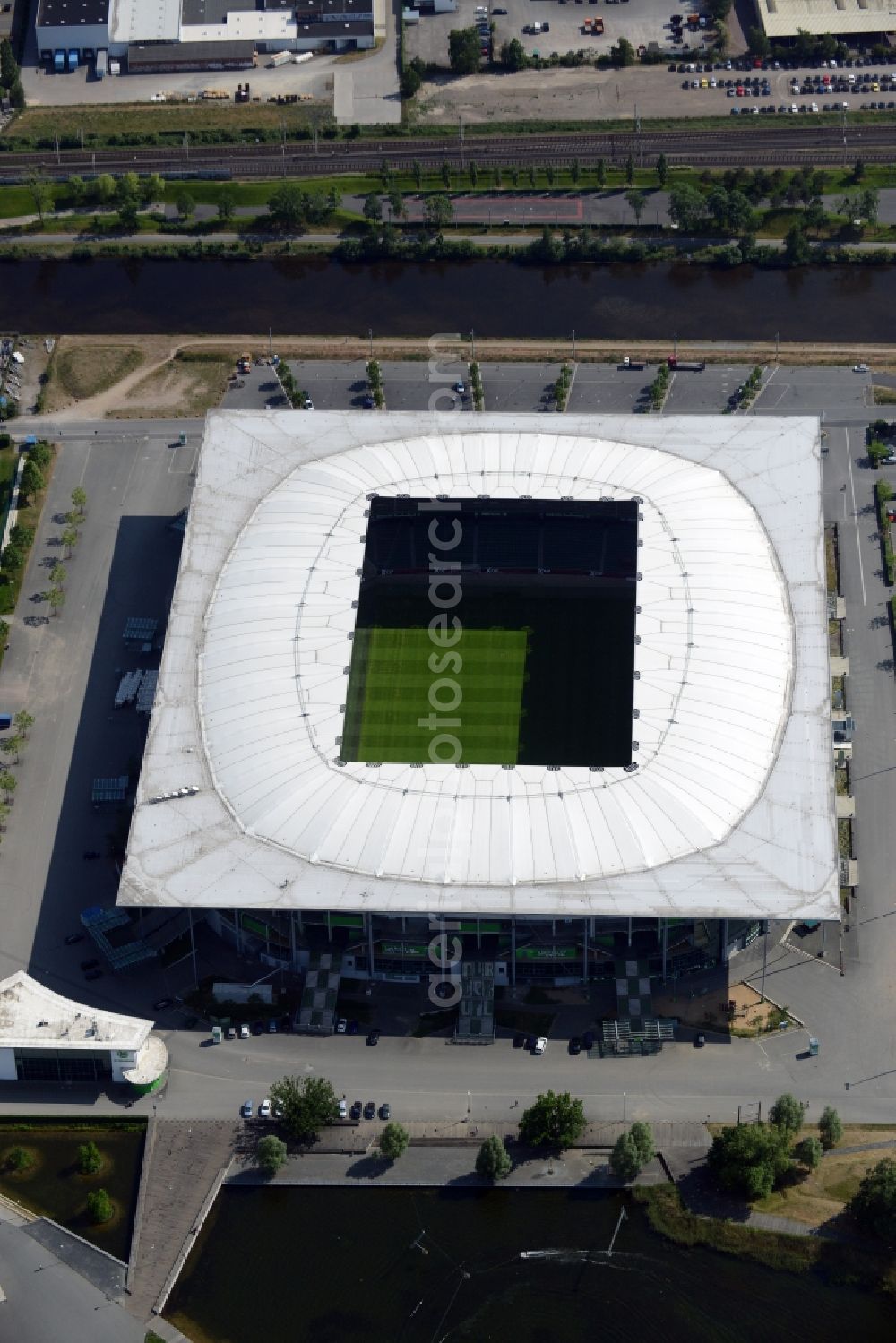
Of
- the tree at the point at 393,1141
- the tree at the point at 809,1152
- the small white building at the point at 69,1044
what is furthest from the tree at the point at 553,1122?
the small white building at the point at 69,1044

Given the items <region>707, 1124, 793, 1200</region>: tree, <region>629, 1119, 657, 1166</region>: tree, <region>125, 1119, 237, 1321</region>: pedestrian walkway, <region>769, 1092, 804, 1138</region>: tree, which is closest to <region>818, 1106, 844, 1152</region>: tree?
<region>769, 1092, 804, 1138</region>: tree

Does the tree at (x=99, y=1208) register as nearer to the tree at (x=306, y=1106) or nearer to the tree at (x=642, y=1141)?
the tree at (x=306, y=1106)

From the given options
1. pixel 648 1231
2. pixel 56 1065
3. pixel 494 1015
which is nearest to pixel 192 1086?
pixel 56 1065

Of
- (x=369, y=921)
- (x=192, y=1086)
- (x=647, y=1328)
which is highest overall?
(x=369, y=921)

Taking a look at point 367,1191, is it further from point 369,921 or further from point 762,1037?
point 762,1037

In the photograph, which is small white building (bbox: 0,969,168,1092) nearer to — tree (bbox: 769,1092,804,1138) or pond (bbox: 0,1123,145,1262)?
pond (bbox: 0,1123,145,1262)

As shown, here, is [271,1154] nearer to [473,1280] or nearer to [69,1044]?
[473,1280]
